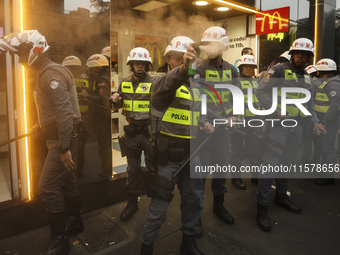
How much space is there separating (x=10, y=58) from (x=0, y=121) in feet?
6.46

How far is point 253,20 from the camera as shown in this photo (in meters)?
7.86

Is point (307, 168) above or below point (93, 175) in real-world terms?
below

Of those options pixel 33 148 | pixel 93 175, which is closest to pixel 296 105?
pixel 93 175

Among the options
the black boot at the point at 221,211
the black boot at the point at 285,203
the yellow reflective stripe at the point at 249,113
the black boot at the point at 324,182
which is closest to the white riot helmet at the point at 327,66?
the yellow reflective stripe at the point at 249,113

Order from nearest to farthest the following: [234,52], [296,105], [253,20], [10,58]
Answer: [10,58]
[296,105]
[253,20]
[234,52]

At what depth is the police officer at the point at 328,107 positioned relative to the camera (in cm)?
502

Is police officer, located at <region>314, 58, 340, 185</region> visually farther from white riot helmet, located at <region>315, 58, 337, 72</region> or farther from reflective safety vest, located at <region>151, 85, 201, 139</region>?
reflective safety vest, located at <region>151, 85, 201, 139</region>

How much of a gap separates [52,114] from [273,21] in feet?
18.7

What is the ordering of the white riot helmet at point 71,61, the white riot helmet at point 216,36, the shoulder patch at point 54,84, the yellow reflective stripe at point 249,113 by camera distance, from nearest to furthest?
1. the shoulder patch at point 54,84
2. the white riot helmet at point 216,36
3. the white riot helmet at point 71,61
4. the yellow reflective stripe at point 249,113

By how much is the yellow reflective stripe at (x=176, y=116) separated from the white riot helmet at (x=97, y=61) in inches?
68.7

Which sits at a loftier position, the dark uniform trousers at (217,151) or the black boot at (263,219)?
the dark uniform trousers at (217,151)

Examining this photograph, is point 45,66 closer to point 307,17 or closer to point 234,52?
point 234,52

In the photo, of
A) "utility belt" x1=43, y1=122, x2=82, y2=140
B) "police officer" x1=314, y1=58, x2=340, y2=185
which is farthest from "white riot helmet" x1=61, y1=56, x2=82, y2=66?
"police officer" x1=314, y1=58, x2=340, y2=185

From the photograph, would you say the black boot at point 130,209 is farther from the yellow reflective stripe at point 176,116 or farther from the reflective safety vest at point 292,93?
the reflective safety vest at point 292,93
